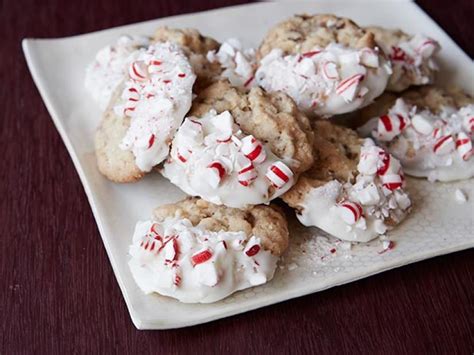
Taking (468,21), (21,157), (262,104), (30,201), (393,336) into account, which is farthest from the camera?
(468,21)

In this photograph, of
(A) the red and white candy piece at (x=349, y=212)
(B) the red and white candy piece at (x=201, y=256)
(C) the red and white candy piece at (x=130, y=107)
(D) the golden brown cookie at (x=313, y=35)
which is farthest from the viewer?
(D) the golden brown cookie at (x=313, y=35)

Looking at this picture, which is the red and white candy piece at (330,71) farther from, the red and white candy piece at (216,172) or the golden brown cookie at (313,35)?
the red and white candy piece at (216,172)

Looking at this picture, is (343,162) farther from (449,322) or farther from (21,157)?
(21,157)

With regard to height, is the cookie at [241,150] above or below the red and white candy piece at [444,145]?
above

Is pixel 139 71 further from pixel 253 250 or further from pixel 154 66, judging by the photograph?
pixel 253 250

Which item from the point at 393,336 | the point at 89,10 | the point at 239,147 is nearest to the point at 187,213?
the point at 239,147

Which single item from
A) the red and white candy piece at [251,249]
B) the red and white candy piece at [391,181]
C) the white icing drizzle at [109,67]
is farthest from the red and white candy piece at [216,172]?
the white icing drizzle at [109,67]

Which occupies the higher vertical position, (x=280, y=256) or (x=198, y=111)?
(x=198, y=111)

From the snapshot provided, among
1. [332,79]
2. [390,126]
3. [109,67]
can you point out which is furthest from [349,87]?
[109,67]
